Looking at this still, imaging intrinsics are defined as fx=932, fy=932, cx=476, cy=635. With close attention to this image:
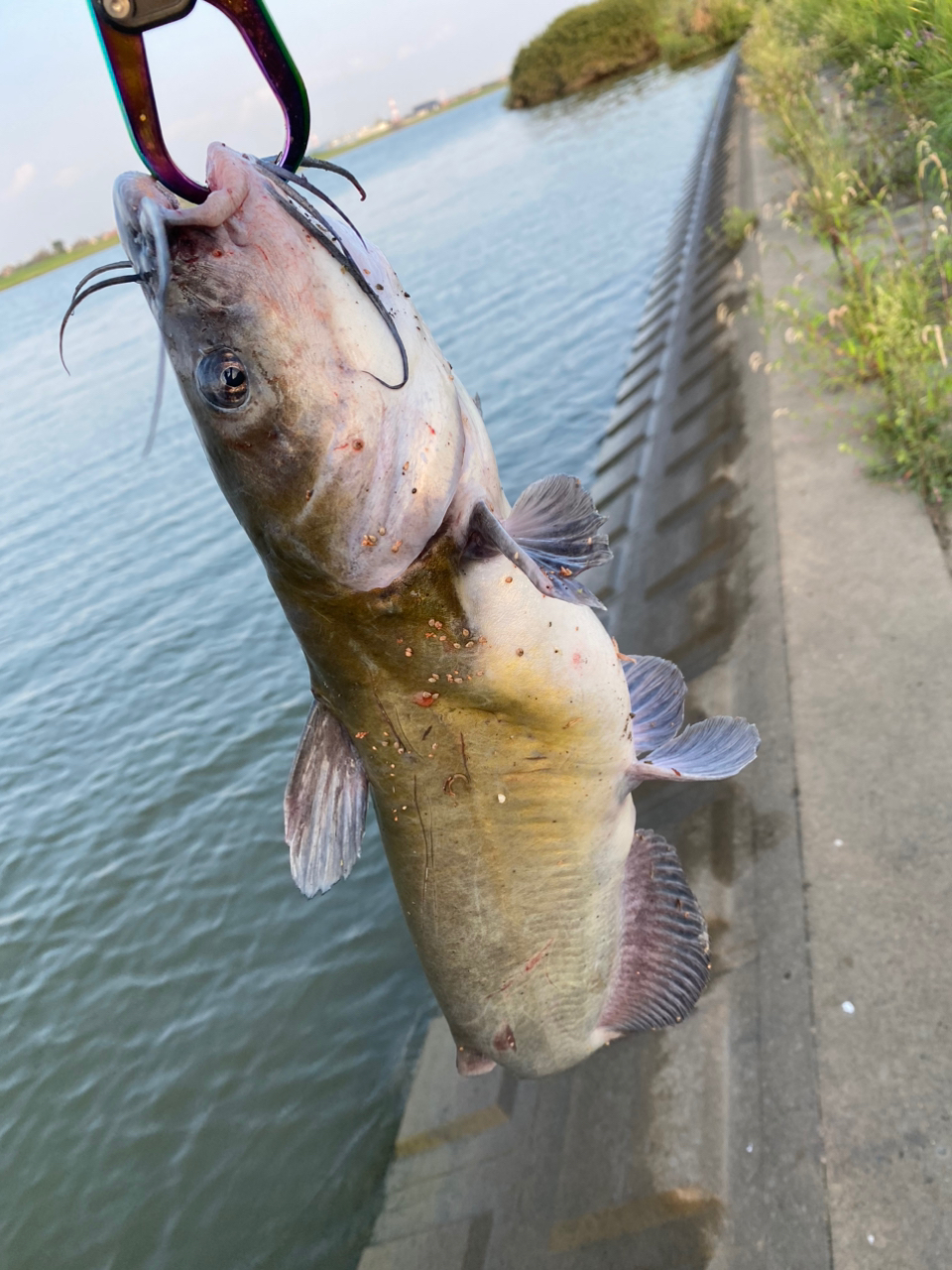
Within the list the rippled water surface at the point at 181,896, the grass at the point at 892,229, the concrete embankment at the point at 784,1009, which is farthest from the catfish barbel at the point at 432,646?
the grass at the point at 892,229

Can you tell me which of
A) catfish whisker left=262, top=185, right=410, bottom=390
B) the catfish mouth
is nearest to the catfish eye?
the catfish mouth

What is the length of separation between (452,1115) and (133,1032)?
2.40 m

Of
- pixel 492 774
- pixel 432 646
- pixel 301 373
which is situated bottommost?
pixel 492 774

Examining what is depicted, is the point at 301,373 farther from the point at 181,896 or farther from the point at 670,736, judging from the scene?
the point at 181,896

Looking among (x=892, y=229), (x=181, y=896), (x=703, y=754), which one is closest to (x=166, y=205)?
(x=703, y=754)

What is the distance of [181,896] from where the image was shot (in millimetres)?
6379

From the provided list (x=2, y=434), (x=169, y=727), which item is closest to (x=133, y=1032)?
(x=169, y=727)

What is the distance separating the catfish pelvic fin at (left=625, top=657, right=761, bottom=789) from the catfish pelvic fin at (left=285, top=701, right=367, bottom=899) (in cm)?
69

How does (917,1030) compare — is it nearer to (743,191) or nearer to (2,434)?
(743,191)

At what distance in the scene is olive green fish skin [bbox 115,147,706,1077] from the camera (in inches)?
68.3

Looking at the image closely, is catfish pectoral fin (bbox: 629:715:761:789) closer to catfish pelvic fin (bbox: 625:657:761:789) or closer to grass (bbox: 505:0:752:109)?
catfish pelvic fin (bbox: 625:657:761:789)

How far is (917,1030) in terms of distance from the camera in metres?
2.82

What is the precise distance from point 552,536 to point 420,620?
1.14ft

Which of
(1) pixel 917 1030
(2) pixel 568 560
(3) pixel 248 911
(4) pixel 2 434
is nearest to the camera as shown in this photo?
(2) pixel 568 560
